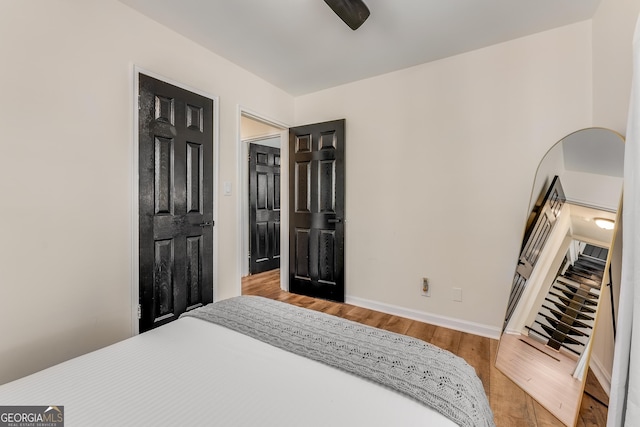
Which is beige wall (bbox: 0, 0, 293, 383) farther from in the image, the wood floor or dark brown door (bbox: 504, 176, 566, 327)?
dark brown door (bbox: 504, 176, 566, 327)

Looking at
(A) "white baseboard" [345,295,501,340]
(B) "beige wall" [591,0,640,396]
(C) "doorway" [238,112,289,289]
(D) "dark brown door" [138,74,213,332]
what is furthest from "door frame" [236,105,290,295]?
(B) "beige wall" [591,0,640,396]

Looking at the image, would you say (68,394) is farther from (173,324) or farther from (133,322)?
(133,322)

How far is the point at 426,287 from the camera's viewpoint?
104 inches

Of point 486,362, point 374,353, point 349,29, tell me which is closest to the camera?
point 374,353

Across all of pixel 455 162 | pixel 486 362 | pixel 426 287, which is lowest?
pixel 486 362

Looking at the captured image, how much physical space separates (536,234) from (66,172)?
10.4ft

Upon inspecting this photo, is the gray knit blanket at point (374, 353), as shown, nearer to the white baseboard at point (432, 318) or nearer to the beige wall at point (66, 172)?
the beige wall at point (66, 172)

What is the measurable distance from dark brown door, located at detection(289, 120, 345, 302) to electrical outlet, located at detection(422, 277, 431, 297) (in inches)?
33.9

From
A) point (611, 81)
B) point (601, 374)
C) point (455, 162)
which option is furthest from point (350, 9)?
point (601, 374)

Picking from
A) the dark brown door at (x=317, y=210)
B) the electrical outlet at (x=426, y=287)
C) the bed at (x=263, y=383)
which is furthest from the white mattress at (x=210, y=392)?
the dark brown door at (x=317, y=210)

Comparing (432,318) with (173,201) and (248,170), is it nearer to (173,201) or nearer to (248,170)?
(173,201)

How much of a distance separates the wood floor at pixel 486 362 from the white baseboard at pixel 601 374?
0.09ft

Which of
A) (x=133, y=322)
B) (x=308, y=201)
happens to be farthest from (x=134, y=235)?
(x=308, y=201)

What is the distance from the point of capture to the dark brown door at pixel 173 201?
1998mm
